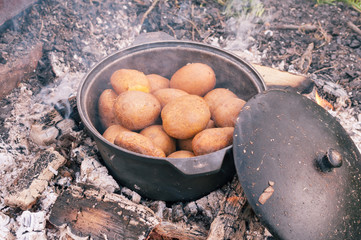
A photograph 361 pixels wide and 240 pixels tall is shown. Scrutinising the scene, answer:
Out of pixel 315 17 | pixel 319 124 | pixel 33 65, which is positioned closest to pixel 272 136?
pixel 319 124

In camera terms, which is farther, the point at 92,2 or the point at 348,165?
the point at 92,2

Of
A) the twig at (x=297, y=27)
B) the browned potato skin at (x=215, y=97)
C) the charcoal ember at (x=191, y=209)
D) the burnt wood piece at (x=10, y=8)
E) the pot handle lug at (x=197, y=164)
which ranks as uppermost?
the burnt wood piece at (x=10, y=8)

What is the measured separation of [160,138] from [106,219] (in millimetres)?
627

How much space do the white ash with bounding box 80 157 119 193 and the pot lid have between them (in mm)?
1006

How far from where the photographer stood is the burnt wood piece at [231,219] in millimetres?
1555

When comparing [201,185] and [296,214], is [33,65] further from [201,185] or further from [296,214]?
[296,214]

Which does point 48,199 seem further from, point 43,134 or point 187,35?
point 187,35

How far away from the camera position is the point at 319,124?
1.49 m

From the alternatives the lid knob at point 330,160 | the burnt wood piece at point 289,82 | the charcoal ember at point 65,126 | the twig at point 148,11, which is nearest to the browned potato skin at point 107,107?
the charcoal ember at point 65,126

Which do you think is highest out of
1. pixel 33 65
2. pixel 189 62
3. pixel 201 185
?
pixel 189 62

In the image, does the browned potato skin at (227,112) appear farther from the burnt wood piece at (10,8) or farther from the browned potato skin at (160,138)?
the burnt wood piece at (10,8)

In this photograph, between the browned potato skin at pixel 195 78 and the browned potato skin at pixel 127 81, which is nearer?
the browned potato skin at pixel 127 81

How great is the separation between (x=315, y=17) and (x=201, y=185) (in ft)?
11.4

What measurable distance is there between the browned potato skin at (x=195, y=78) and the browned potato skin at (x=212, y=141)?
1.83ft
